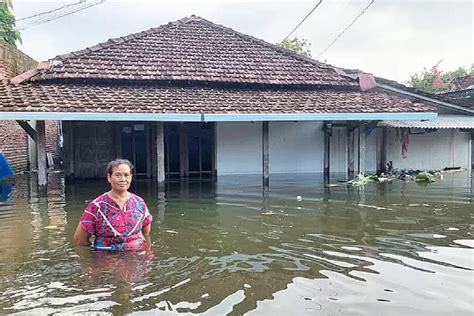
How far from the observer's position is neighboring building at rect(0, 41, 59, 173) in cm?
1459

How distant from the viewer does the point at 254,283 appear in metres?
4.39

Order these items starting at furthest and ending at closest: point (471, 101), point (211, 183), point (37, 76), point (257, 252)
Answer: point (471, 101)
point (211, 183)
point (37, 76)
point (257, 252)

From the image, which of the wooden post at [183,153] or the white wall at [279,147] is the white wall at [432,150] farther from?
the wooden post at [183,153]

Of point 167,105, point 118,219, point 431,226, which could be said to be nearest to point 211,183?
point 167,105

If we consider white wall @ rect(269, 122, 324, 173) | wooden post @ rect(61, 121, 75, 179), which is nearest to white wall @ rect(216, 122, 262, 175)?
white wall @ rect(269, 122, 324, 173)

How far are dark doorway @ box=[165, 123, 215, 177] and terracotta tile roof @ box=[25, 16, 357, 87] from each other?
70.8 inches

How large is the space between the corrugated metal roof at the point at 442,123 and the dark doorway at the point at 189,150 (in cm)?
543

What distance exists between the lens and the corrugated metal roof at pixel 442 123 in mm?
14172

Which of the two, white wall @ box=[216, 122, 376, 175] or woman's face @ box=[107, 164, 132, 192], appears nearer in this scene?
woman's face @ box=[107, 164, 132, 192]

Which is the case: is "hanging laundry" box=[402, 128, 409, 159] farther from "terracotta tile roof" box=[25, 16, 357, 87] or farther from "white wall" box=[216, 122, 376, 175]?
"terracotta tile roof" box=[25, 16, 357, 87]

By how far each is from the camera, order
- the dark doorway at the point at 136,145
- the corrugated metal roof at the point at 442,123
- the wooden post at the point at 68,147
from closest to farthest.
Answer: the wooden post at the point at 68,147 → the dark doorway at the point at 136,145 → the corrugated metal roof at the point at 442,123

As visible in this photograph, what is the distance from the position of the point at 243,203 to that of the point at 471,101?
43.5ft

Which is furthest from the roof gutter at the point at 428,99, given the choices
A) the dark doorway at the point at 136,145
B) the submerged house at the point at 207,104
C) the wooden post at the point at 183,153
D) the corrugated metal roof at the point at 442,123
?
the dark doorway at the point at 136,145

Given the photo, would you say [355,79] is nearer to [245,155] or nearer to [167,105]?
[245,155]
